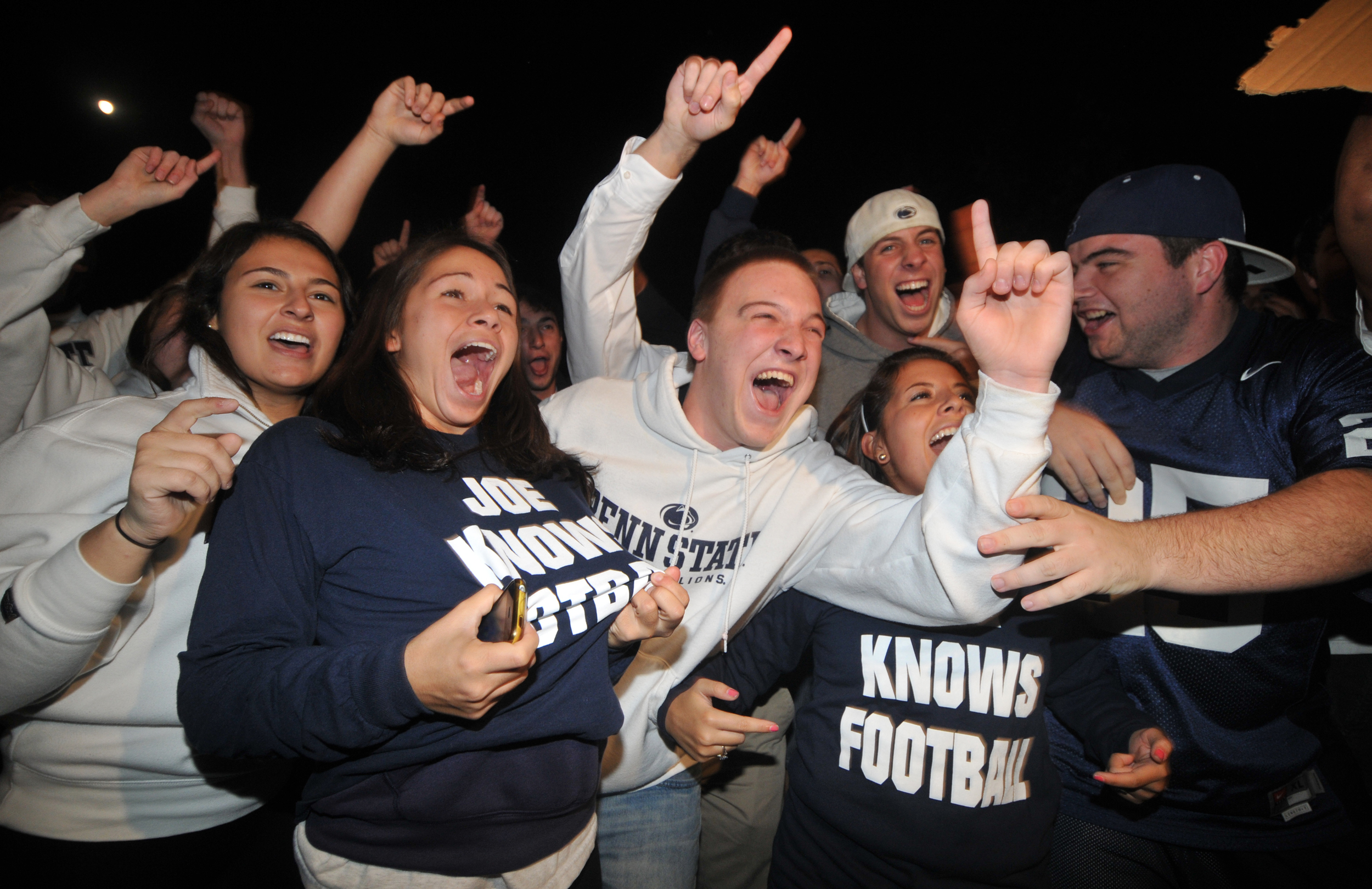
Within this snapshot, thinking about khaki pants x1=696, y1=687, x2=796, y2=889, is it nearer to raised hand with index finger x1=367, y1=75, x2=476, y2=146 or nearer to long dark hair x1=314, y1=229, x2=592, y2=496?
long dark hair x1=314, y1=229, x2=592, y2=496

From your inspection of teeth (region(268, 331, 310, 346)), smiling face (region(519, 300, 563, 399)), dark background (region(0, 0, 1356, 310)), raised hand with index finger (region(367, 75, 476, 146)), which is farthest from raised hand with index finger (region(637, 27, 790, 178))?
dark background (region(0, 0, 1356, 310))

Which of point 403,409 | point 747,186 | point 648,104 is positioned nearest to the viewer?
point 403,409

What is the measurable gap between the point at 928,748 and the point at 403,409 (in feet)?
5.66

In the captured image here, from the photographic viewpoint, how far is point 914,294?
3.32 metres

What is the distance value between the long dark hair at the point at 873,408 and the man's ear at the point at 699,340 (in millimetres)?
694

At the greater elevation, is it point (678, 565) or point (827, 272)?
point (827, 272)

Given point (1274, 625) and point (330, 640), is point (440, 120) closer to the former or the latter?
point (330, 640)

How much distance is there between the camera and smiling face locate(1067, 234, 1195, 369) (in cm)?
222

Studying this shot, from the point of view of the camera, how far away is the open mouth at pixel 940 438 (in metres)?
2.21

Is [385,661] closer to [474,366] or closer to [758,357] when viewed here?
[474,366]

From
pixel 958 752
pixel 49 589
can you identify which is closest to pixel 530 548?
pixel 49 589

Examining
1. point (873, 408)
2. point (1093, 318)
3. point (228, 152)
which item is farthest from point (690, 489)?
point (228, 152)

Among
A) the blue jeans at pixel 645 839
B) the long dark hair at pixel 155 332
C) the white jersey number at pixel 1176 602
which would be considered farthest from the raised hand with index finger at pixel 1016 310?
the long dark hair at pixel 155 332

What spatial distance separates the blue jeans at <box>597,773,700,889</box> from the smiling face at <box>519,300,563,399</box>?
2.58 meters
